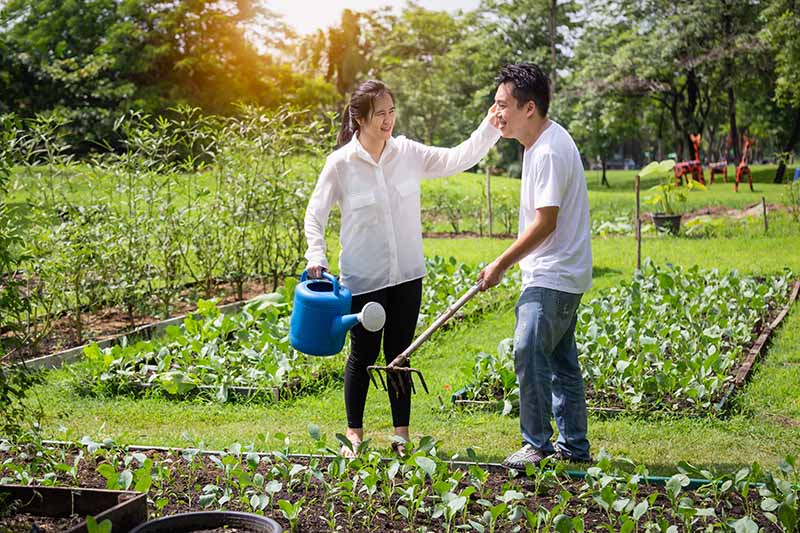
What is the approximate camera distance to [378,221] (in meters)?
4.18

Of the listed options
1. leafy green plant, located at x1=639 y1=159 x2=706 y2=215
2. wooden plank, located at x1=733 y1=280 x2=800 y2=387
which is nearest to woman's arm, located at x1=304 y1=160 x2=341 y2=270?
wooden plank, located at x1=733 y1=280 x2=800 y2=387

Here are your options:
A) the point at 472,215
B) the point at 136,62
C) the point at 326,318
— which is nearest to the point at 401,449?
the point at 326,318

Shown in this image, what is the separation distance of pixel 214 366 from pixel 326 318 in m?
2.05

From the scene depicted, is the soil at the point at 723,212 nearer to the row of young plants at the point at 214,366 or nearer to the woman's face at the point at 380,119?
the row of young plants at the point at 214,366

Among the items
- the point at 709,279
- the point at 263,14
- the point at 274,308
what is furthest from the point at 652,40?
the point at 274,308

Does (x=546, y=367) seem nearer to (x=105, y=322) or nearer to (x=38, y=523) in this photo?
(x=38, y=523)

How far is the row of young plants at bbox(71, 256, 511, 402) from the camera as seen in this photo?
18.4 feet

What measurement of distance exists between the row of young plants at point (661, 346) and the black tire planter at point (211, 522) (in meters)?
2.24

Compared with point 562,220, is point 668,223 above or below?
below

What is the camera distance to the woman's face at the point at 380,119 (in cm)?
407

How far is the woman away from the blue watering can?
0.18m

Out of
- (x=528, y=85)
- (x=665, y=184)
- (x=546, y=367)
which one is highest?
(x=528, y=85)

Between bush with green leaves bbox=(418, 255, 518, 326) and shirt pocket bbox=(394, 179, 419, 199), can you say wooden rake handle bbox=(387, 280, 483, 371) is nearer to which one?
shirt pocket bbox=(394, 179, 419, 199)

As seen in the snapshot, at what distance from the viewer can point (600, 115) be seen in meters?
29.8
